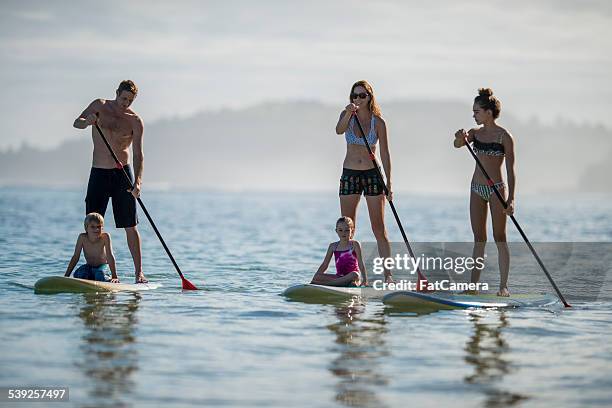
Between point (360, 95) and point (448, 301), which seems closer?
point (448, 301)

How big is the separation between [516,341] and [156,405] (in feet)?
12.2

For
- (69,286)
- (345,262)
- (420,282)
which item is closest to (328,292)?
(345,262)

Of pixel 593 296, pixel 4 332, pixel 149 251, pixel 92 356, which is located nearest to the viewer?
pixel 92 356

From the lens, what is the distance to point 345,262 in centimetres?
1223

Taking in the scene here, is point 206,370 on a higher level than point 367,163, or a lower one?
lower

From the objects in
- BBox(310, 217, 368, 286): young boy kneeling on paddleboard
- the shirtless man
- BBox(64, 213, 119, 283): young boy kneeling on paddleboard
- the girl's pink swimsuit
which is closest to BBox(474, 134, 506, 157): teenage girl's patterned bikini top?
BBox(310, 217, 368, 286): young boy kneeling on paddleboard

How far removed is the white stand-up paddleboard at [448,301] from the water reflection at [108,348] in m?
2.76

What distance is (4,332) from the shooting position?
8992 mm

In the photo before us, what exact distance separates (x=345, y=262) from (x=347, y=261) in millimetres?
26

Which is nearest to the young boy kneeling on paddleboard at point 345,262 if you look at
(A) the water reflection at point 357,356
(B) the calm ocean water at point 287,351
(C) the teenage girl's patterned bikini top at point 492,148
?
(B) the calm ocean water at point 287,351

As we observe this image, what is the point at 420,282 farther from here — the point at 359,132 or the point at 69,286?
the point at 69,286

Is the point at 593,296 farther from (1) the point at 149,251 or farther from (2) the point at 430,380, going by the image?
(1) the point at 149,251

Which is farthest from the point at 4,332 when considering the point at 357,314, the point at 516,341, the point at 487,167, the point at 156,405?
the point at 487,167

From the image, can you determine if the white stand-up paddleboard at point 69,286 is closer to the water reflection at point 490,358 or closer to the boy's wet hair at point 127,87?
the boy's wet hair at point 127,87
